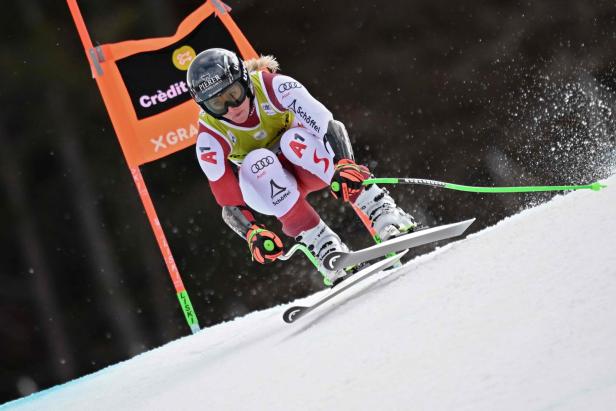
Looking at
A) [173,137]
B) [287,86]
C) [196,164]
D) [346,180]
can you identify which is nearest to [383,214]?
[346,180]

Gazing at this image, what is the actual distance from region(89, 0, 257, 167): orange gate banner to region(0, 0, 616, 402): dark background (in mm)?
601

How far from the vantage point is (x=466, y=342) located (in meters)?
1.56

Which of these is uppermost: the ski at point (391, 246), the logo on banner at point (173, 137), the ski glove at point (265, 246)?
the logo on banner at point (173, 137)

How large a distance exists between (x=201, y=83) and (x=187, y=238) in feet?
6.71

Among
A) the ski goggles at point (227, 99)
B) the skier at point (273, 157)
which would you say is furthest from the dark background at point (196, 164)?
the ski goggles at point (227, 99)

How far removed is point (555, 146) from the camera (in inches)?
240

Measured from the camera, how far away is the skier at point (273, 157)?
129 inches

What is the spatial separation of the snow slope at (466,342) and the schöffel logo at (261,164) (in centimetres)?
74

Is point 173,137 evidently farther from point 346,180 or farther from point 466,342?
point 466,342

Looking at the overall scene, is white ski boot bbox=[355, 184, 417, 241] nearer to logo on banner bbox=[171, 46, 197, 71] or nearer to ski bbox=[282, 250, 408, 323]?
ski bbox=[282, 250, 408, 323]

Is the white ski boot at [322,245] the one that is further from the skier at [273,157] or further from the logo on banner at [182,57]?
the logo on banner at [182,57]

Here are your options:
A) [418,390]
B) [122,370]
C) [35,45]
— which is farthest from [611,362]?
[35,45]

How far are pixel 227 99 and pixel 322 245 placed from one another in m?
0.76

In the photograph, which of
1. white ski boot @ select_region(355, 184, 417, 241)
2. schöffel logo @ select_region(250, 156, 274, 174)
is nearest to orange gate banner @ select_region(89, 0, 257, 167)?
schöffel logo @ select_region(250, 156, 274, 174)
